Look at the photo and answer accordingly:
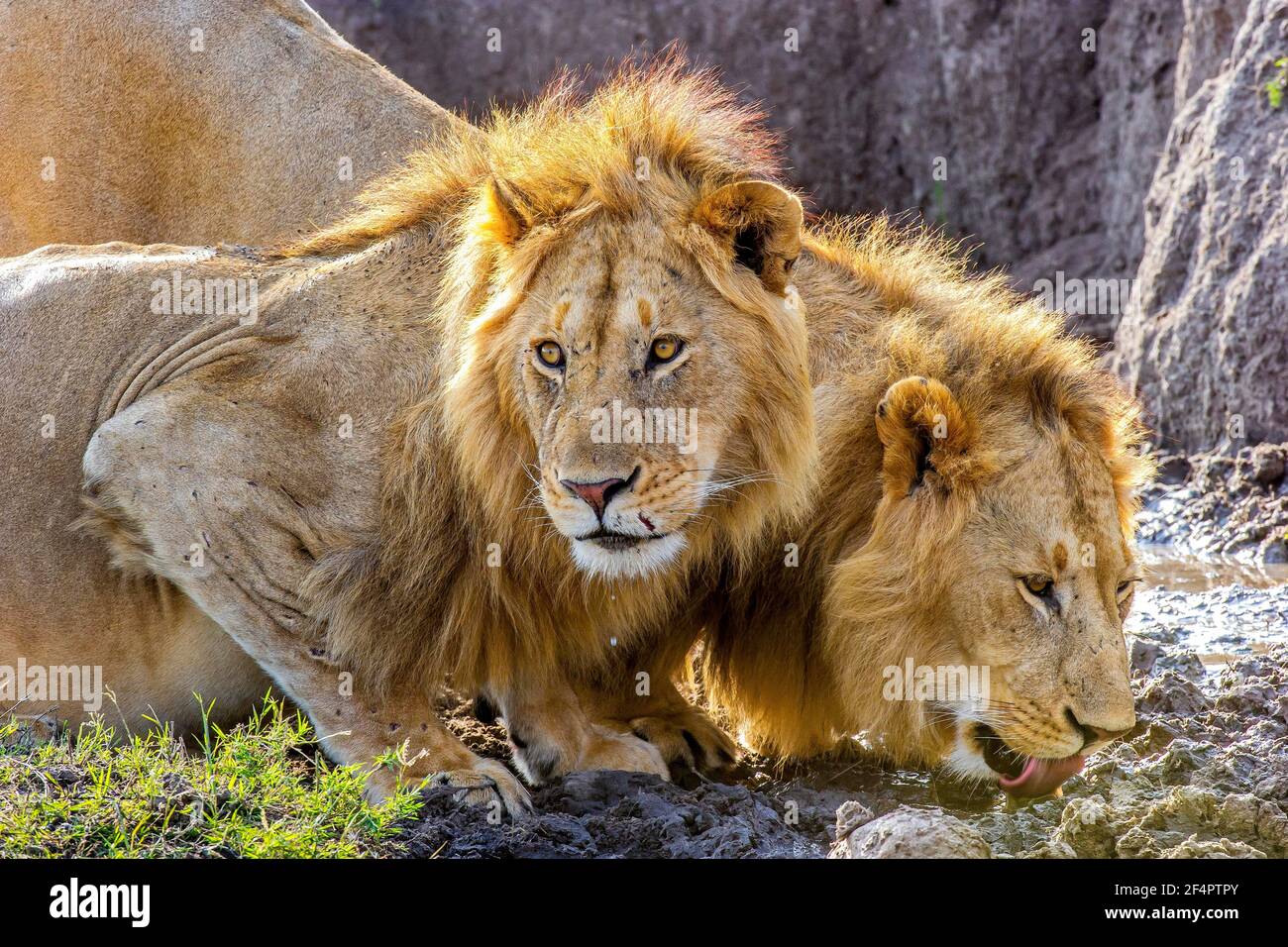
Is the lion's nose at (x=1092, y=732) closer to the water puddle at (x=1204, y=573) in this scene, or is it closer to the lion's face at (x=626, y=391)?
the lion's face at (x=626, y=391)

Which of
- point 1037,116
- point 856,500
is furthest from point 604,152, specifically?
point 1037,116

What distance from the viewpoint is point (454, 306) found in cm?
443

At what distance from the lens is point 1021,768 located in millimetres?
4492

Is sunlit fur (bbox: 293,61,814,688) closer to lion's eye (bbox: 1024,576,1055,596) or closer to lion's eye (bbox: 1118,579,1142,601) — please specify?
lion's eye (bbox: 1024,576,1055,596)

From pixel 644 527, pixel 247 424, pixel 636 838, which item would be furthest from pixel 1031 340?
pixel 247 424

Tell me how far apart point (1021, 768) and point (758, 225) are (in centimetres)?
162

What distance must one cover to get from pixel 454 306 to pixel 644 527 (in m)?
0.88

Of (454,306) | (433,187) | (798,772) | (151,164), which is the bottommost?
(798,772)

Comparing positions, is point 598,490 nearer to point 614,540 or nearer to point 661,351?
point 614,540

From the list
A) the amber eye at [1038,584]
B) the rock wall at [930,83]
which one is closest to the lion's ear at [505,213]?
the amber eye at [1038,584]

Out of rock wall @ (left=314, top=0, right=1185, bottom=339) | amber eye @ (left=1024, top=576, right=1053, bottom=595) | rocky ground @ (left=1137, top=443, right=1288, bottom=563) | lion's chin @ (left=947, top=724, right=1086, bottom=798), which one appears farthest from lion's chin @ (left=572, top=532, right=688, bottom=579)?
rock wall @ (left=314, top=0, right=1185, bottom=339)

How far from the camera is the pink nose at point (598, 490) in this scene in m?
3.88
